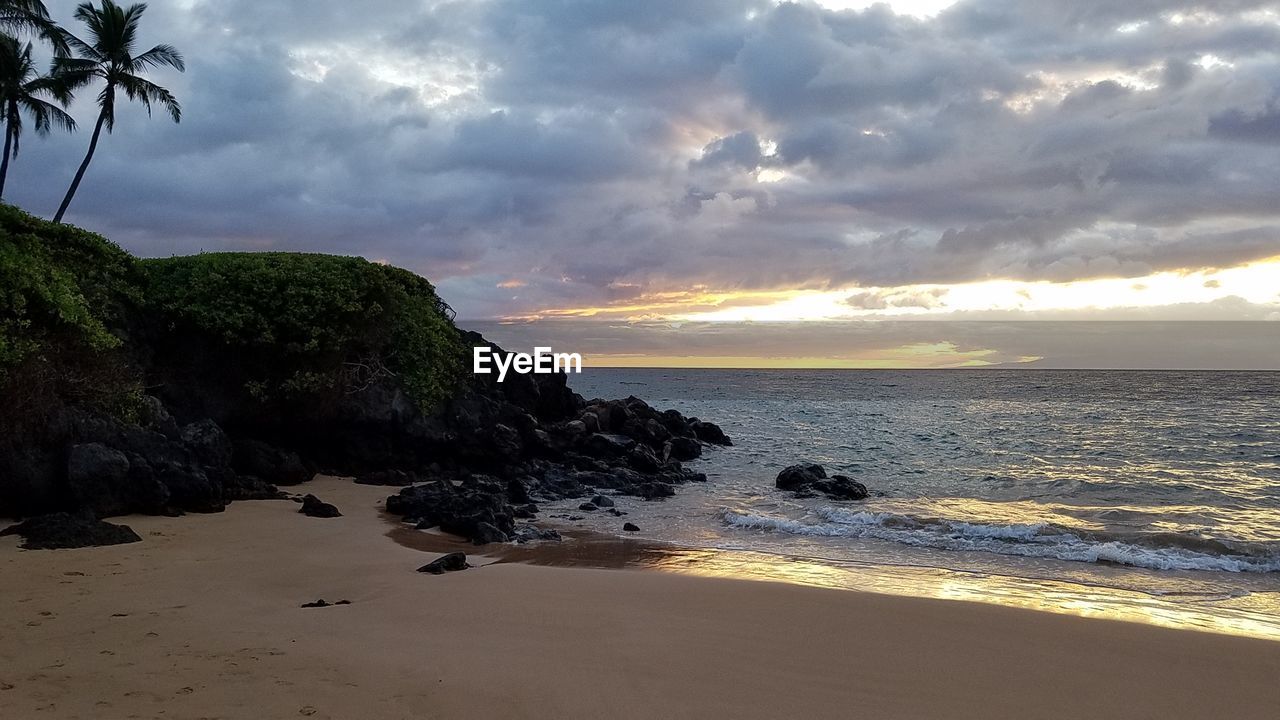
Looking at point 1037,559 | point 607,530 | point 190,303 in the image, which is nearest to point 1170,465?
point 1037,559

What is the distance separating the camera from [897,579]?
10133 millimetres

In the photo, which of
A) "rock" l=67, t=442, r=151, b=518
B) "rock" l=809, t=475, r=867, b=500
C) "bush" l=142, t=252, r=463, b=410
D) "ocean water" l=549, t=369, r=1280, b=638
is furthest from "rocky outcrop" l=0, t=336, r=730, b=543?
"rock" l=809, t=475, r=867, b=500

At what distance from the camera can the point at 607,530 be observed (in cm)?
1371

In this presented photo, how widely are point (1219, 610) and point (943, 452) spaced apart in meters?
19.4

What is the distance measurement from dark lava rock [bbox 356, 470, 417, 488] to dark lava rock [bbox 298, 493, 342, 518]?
12.2 ft

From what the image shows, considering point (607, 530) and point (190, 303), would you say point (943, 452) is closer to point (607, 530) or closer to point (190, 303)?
point (607, 530)

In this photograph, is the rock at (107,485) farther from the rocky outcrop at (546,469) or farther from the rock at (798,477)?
the rock at (798,477)

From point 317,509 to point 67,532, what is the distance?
3.94 meters

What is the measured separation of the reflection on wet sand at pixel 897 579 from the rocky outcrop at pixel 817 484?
6.69m

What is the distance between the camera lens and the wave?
11.5 meters

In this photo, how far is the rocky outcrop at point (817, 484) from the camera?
18.0 metres

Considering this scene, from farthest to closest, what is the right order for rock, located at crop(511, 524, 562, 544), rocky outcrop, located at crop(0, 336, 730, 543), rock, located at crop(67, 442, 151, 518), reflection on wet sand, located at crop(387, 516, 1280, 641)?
rock, located at crop(511, 524, 562, 544)
rocky outcrop, located at crop(0, 336, 730, 543)
rock, located at crop(67, 442, 151, 518)
reflection on wet sand, located at crop(387, 516, 1280, 641)

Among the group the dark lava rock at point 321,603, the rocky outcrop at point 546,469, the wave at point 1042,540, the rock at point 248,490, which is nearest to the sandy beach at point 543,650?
the dark lava rock at point 321,603

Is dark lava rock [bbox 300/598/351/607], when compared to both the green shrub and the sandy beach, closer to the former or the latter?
the sandy beach
